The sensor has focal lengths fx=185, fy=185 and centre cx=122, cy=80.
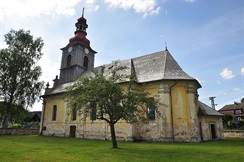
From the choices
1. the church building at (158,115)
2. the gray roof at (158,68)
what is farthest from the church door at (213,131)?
the gray roof at (158,68)

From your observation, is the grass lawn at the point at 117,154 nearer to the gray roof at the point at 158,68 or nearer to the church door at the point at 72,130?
the gray roof at the point at 158,68

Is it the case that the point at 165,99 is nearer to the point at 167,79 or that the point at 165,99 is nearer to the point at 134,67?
the point at 167,79

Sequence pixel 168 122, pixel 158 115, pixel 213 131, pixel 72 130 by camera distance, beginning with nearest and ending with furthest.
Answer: pixel 158 115
pixel 168 122
pixel 213 131
pixel 72 130

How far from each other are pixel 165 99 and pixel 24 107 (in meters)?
19.9

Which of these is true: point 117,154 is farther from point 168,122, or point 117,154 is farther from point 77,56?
point 77,56

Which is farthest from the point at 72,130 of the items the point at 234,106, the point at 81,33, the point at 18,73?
the point at 234,106

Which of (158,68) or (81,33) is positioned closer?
(158,68)

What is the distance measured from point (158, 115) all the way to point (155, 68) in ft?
20.4

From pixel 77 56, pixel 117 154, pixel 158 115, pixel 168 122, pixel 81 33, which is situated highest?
pixel 81 33

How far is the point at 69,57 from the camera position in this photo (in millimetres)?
31250

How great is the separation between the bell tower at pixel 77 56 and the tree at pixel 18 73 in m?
4.19

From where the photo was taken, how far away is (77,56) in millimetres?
29938

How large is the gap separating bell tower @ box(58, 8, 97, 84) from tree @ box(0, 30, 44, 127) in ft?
13.7

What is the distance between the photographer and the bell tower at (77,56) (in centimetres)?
2990
